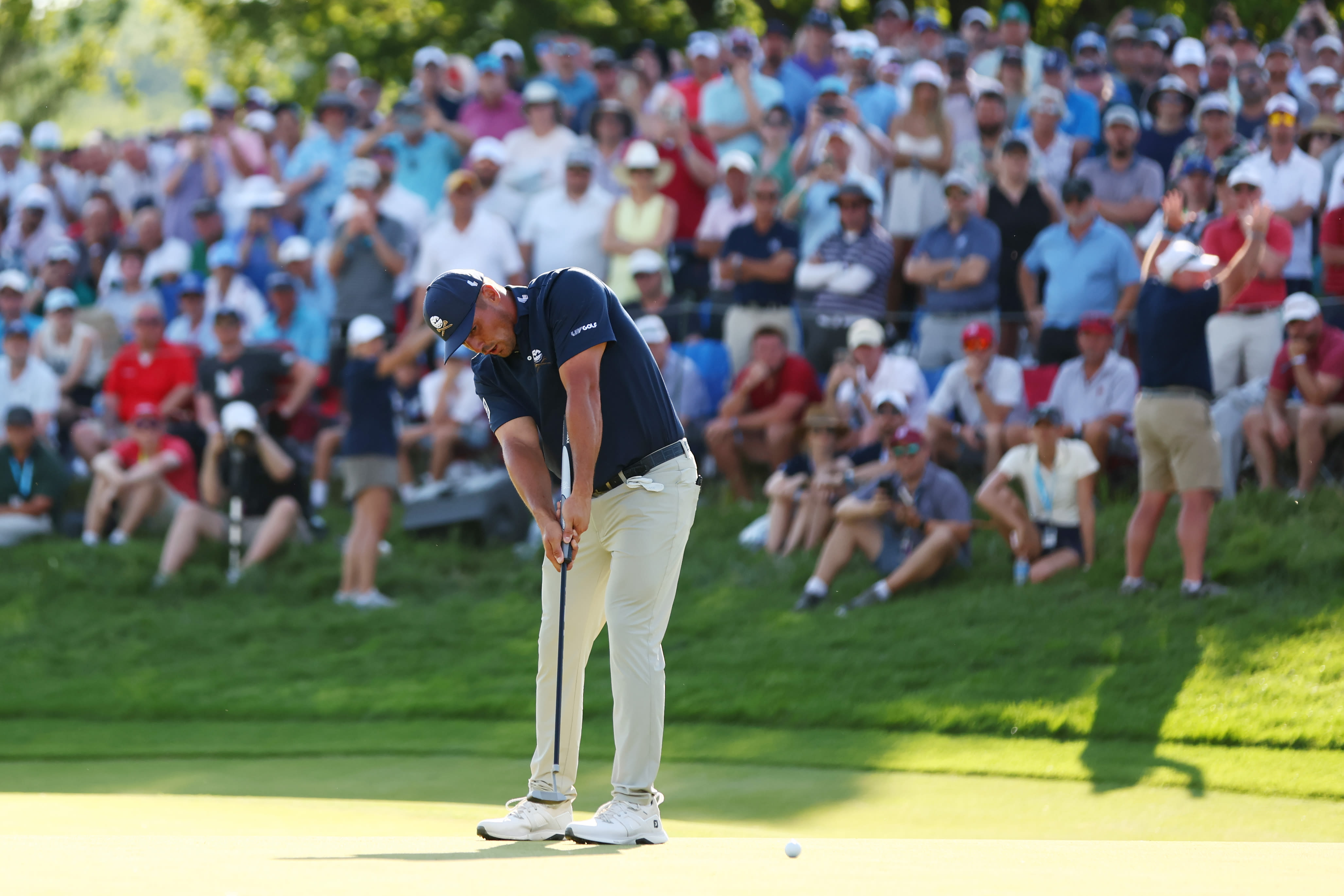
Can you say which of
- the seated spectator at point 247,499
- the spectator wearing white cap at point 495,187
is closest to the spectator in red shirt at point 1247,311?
the spectator wearing white cap at point 495,187

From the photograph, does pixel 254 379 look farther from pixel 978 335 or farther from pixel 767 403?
pixel 978 335

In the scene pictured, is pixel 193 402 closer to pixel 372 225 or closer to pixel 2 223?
pixel 372 225

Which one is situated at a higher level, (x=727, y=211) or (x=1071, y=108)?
(x=1071, y=108)

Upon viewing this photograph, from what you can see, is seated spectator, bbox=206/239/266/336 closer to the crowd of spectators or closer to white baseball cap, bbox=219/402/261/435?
the crowd of spectators

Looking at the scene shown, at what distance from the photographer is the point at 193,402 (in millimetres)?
13633

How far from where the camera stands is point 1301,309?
1019 centimetres

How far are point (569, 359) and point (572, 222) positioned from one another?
838cm

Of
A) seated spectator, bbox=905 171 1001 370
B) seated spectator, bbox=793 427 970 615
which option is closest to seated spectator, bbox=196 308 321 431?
seated spectator, bbox=793 427 970 615

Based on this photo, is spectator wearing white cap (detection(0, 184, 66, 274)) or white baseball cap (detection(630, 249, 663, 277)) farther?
spectator wearing white cap (detection(0, 184, 66, 274))

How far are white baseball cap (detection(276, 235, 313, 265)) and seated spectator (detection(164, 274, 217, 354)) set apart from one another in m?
0.87

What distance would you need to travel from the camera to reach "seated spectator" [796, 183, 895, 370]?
12.2 m

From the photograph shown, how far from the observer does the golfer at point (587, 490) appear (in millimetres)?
5270

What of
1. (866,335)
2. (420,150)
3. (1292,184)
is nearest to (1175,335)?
(866,335)

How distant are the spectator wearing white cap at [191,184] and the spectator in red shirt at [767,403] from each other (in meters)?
6.87
